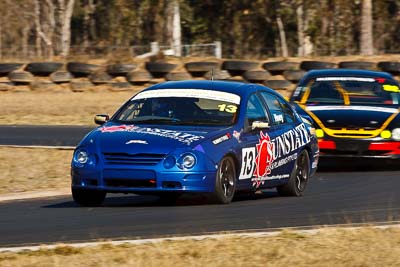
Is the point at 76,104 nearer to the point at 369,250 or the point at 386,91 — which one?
the point at 386,91

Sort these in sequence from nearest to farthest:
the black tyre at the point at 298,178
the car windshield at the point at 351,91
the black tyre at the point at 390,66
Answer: the black tyre at the point at 298,178, the car windshield at the point at 351,91, the black tyre at the point at 390,66

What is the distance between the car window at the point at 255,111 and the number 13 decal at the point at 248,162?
14.0 inches

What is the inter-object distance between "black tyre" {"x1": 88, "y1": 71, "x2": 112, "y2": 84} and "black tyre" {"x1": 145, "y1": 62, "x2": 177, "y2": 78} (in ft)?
3.91

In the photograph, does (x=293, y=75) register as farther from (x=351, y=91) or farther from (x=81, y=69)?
(x=351, y=91)

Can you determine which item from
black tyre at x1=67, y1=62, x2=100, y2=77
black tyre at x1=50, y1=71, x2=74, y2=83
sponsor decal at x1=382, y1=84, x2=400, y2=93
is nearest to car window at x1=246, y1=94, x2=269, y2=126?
sponsor decal at x1=382, y1=84, x2=400, y2=93

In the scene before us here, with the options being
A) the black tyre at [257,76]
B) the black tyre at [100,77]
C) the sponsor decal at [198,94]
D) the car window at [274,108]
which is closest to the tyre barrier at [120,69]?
the black tyre at [100,77]

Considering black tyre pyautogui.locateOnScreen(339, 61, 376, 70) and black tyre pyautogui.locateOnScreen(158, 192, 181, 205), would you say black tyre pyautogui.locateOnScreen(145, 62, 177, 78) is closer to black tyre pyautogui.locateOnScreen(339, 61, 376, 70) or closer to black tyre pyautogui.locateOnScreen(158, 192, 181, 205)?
black tyre pyautogui.locateOnScreen(339, 61, 376, 70)

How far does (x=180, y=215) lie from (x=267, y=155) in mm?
1790

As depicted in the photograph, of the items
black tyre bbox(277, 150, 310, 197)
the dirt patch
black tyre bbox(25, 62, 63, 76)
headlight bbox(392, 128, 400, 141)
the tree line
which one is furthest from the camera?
the tree line

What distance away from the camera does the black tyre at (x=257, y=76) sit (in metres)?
28.1

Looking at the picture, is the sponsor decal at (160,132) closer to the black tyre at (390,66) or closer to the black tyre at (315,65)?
the black tyre at (315,65)

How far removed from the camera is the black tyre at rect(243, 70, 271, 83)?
28.1 metres

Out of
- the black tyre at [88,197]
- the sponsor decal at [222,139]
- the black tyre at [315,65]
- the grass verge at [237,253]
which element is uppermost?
the sponsor decal at [222,139]

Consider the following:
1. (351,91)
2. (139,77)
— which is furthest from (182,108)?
(139,77)
